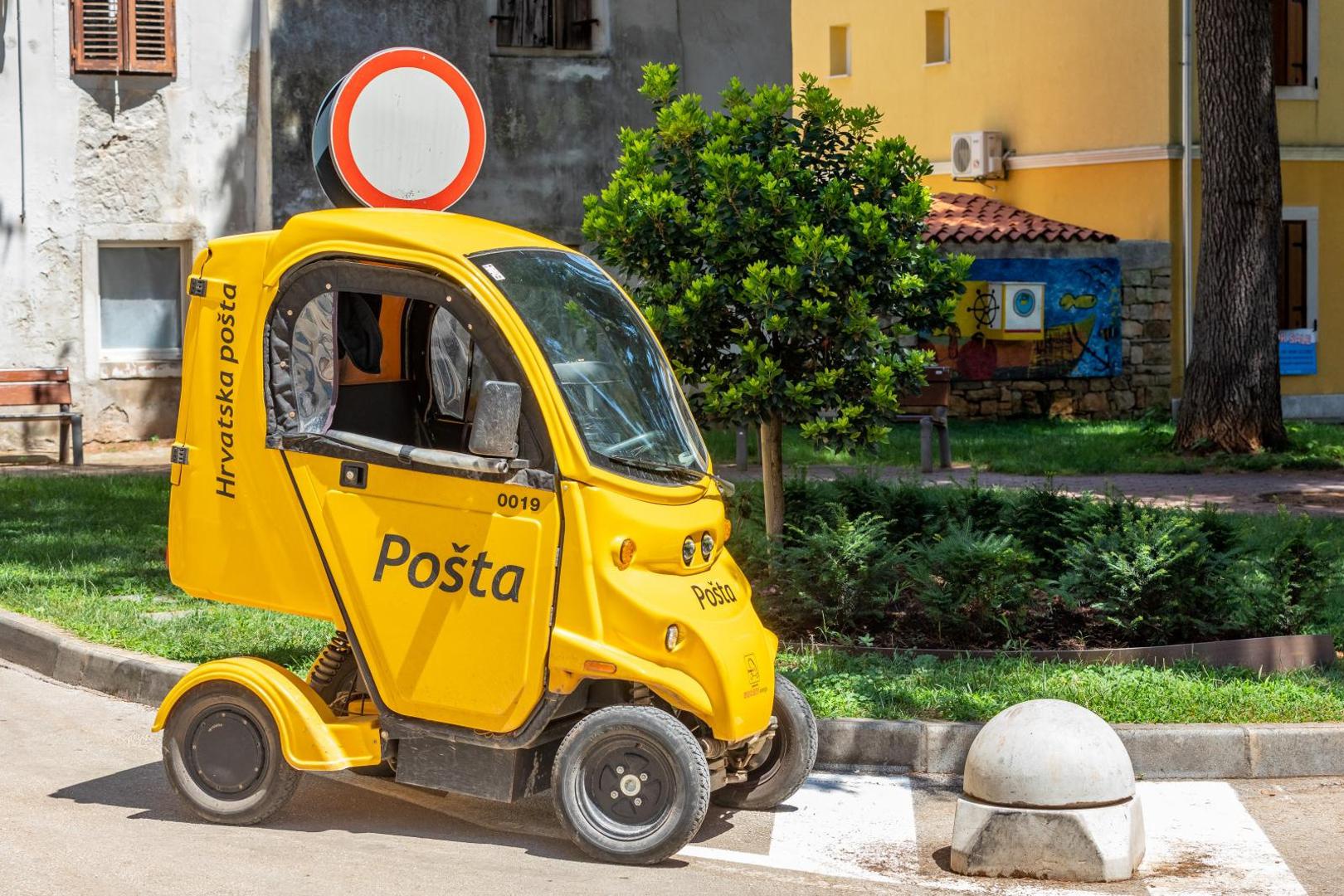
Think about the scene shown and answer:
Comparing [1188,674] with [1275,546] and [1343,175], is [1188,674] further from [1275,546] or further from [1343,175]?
[1343,175]

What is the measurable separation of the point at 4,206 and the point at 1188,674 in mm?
14259

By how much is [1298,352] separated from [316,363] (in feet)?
69.9

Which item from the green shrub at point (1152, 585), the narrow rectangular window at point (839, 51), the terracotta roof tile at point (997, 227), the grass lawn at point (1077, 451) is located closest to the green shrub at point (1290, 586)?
the green shrub at point (1152, 585)

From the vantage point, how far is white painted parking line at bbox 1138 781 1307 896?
5.46 m

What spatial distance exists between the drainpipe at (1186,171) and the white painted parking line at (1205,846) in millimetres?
18299

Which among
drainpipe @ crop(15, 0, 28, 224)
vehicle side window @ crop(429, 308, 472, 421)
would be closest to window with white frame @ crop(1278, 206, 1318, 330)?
drainpipe @ crop(15, 0, 28, 224)

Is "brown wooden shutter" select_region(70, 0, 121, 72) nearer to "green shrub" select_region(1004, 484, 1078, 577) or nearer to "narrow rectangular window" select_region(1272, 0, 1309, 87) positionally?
"green shrub" select_region(1004, 484, 1078, 577)

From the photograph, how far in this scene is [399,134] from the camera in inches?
260

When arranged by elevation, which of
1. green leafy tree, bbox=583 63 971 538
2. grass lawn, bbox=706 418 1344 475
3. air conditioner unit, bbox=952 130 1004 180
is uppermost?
air conditioner unit, bbox=952 130 1004 180

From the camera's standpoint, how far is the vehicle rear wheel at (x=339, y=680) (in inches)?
239

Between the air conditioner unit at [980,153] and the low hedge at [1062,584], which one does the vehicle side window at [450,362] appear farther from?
the air conditioner unit at [980,153]

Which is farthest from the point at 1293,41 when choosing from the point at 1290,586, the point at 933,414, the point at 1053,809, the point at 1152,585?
the point at 1053,809

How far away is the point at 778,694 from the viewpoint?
606 cm

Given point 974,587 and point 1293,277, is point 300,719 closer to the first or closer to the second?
point 974,587
